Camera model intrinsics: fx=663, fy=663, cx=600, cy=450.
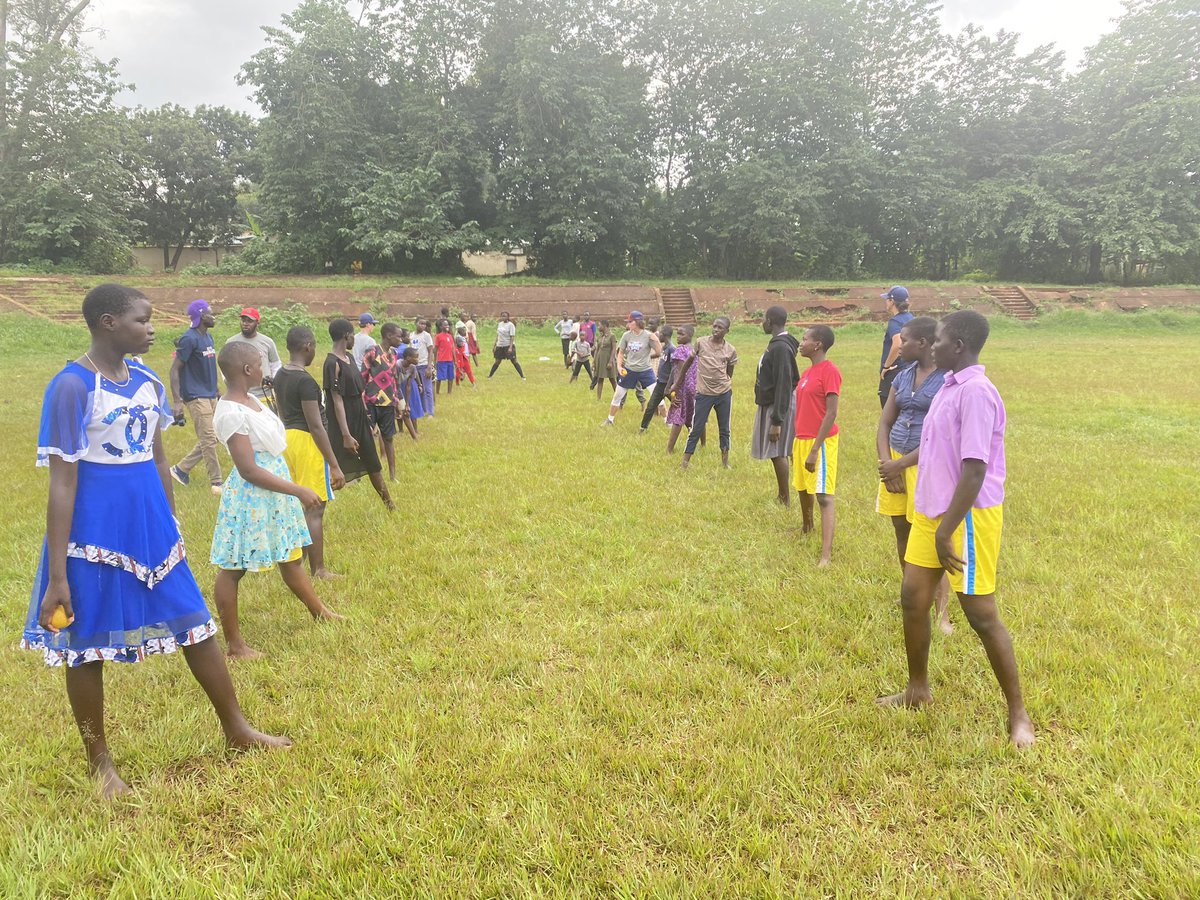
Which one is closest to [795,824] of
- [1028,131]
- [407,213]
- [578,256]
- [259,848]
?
[259,848]

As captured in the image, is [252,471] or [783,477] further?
[783,477]

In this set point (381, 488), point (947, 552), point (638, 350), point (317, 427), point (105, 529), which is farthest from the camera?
point (638, 350)

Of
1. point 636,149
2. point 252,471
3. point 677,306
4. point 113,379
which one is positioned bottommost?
point 252,471

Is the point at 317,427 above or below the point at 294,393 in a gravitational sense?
below

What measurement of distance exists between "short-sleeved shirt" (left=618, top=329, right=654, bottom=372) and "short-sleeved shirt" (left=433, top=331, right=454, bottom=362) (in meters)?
4.21

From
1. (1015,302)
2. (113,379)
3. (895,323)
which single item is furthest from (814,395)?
(1015,302)

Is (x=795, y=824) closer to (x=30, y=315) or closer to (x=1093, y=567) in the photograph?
(x=1093, y=567)

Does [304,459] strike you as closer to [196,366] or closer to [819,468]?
[196,366]

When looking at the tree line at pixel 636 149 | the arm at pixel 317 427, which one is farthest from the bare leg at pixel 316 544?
the tree line at pixel 636 149

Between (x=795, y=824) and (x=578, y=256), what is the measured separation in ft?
121

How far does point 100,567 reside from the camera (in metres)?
2.35

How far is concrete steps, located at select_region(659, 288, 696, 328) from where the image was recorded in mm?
27453

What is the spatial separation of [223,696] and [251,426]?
1329 millimetres

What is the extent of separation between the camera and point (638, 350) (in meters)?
9.88
